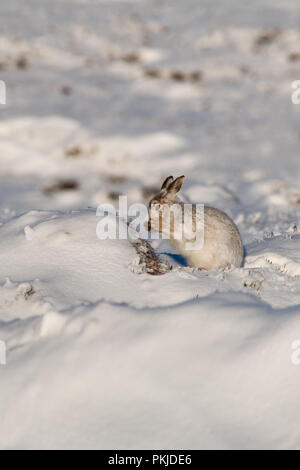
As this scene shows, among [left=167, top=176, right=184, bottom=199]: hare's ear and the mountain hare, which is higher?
[left=167, top=176, right=184, bottom=199]: hare's ear

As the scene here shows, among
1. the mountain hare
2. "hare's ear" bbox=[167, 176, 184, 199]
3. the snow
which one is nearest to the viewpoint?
the snow

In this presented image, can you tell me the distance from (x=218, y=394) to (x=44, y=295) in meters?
1.43

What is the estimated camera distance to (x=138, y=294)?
11.4 ft

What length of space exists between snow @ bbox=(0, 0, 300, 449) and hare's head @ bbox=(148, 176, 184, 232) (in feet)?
1.16

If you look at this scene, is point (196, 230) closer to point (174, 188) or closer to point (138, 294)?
point (174, 188)

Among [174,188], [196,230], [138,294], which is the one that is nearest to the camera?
[138,294]

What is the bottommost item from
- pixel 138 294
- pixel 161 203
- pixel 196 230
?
pixel 138 294

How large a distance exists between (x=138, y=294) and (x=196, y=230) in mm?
952

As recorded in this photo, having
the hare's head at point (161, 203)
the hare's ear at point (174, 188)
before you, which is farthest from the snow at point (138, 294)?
the hare's ear at point (174, 188)

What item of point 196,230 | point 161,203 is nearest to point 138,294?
point 196,230

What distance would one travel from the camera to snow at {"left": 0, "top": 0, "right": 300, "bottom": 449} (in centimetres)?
259

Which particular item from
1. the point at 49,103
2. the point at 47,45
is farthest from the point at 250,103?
the point at 47,45

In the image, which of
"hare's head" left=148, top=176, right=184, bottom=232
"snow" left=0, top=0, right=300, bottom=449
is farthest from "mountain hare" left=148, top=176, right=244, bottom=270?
"snow" left=0, top=0, right=300, bottom=449

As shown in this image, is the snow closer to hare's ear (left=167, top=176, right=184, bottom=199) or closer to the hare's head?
the hare's head
